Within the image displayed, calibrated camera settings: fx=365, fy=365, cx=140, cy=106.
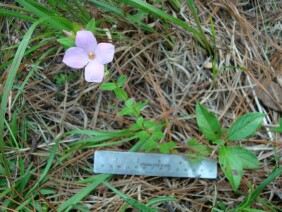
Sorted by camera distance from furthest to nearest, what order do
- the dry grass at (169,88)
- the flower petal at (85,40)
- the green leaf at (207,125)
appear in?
1. the dry grass at (169,88)
2. the green leaf at (207,125)
3. the flower petal at (85,40)

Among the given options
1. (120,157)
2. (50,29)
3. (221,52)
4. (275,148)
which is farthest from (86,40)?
(275,148)

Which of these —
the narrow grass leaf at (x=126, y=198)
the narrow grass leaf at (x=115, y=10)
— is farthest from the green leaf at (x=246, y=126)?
the narrow grass leaf at (x=115, y=10)

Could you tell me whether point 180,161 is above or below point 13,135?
below

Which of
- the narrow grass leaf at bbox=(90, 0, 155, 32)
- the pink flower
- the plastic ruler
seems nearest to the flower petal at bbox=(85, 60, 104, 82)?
the pink flower

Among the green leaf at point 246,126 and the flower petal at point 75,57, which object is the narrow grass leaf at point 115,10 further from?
the green leaf at point 246,126

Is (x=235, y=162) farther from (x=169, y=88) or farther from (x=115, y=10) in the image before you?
(x=115, y=10)

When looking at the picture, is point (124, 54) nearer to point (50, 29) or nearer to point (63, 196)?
point (50, 29)
